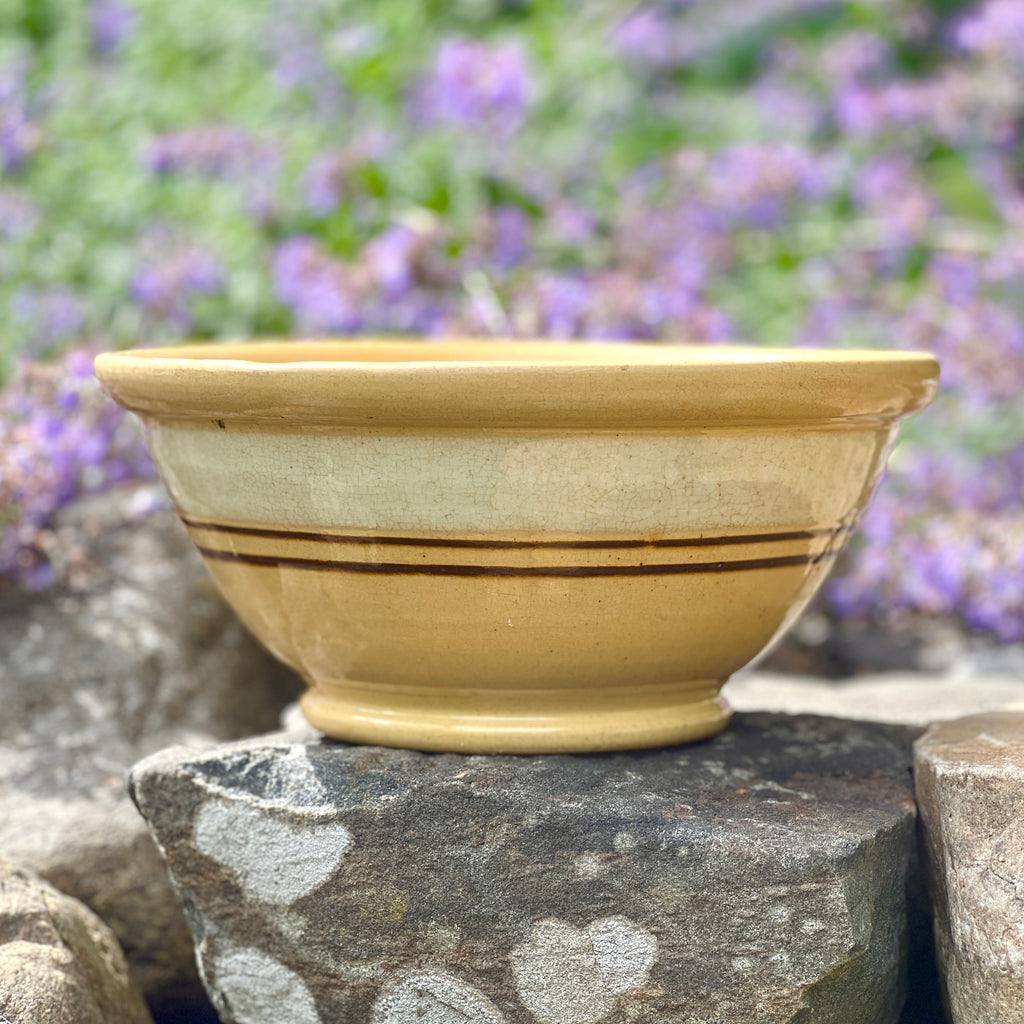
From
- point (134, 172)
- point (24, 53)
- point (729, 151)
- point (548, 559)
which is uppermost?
point (24, 53)

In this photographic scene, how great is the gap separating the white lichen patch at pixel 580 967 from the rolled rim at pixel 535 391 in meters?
0.40

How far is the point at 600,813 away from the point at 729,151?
2.14m

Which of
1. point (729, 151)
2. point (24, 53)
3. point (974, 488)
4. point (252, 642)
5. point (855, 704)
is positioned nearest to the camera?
point (855, 704)

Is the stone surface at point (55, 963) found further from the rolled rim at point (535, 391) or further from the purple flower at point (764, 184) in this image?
the purple flower at point (764, 184)

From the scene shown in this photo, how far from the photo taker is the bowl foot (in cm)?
118

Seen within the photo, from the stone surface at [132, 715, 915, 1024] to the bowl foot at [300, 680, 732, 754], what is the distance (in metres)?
0.02

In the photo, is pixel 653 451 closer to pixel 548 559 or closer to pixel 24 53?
pixel 548 559

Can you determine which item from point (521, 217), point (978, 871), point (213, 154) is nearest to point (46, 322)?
point (213, 154)

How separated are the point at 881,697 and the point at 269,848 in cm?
89

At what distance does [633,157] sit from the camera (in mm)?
3223

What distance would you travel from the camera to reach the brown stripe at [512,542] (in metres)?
1.11

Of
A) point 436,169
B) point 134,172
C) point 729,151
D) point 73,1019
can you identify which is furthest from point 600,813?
point 134,172

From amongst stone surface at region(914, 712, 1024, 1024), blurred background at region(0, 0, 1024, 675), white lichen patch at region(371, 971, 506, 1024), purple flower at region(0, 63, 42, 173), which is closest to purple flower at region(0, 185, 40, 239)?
blurred background at region(0, 0, 1024, 675)

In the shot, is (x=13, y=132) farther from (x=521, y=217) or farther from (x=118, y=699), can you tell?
(x=118, y=699)
